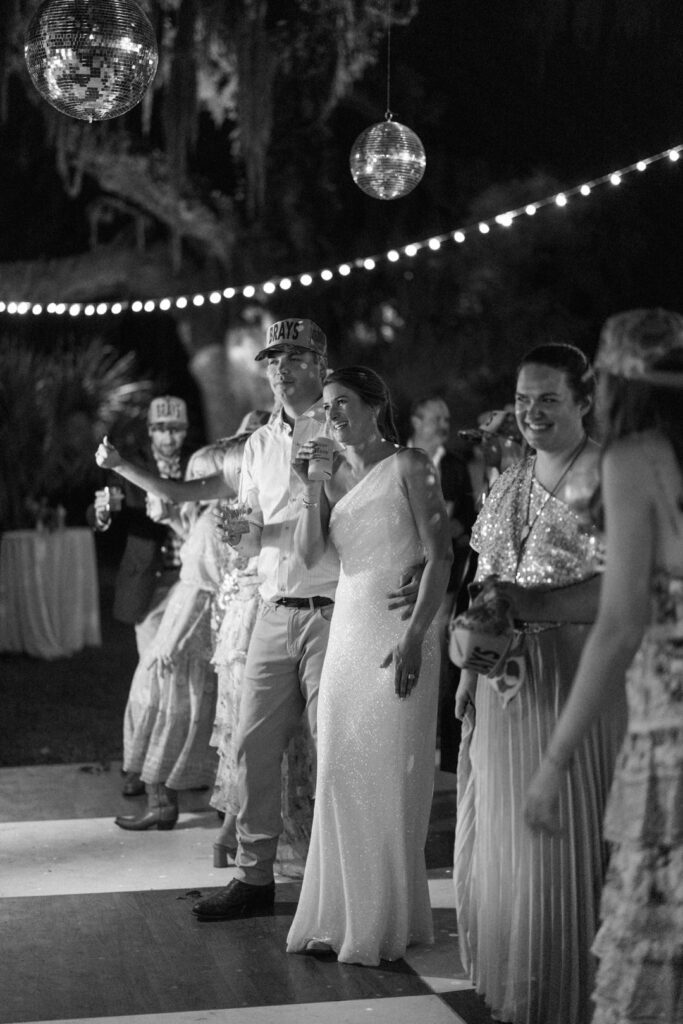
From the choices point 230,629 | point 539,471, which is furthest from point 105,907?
point 539,471

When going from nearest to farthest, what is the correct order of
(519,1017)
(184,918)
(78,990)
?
(519,1017), (78,990), (184,918)

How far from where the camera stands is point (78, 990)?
4.05m

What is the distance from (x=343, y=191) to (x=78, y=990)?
1392cm

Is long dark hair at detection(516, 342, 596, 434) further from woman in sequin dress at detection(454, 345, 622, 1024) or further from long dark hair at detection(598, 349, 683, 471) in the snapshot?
long dark hair at detection(598, 349, 683, 471)

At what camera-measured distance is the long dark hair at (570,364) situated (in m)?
3.64

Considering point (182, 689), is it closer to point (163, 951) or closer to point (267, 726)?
point (267, 726)

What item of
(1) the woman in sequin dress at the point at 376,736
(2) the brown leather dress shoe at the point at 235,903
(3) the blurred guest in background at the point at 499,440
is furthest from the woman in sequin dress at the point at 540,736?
(3) the blurred guest in background at the point at 499,440

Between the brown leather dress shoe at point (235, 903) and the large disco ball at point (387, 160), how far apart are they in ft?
13.7

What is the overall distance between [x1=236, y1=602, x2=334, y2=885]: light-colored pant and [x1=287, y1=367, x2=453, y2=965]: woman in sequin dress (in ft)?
1.50

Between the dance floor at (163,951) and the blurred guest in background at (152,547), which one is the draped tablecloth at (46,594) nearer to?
the blurred guest in background at (152,547)

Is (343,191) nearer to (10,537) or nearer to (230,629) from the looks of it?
(10,537)

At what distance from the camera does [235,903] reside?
4773 mm

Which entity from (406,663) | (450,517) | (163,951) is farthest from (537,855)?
(450,517)

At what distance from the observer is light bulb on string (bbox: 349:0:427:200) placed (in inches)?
298
